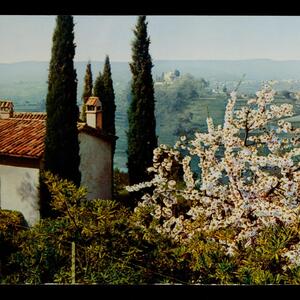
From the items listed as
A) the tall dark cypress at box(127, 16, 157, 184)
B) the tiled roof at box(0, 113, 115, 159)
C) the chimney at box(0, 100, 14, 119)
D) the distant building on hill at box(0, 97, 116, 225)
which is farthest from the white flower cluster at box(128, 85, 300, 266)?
the chimney at box(0, 100, 14, 119)

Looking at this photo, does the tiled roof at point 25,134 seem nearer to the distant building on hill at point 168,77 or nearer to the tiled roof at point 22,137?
the tiled roof at point 22,137

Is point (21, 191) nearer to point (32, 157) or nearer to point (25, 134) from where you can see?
point (32, 157)

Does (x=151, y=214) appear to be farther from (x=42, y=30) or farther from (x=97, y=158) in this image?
(x=42, y=30)

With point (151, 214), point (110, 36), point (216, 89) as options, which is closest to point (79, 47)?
point (110, 36)

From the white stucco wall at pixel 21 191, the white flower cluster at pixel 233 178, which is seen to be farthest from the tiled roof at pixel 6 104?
the white flower cluster at pixel 233 178

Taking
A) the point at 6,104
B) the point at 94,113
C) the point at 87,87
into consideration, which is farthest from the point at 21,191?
the point at 87,87

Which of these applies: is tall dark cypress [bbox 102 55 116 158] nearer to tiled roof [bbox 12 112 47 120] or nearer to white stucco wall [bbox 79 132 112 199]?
white stucco wall [bbox 79 132 112 199]
